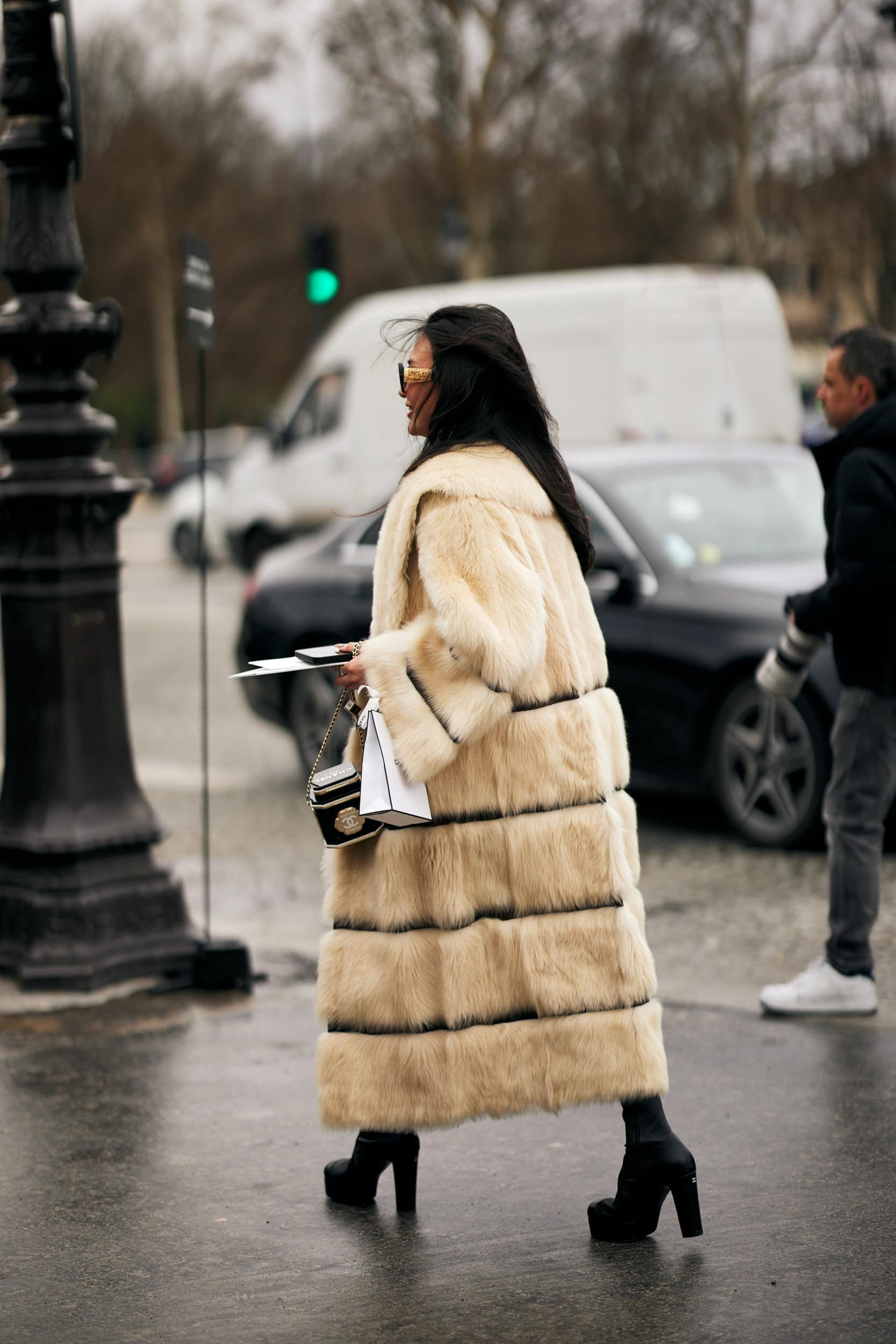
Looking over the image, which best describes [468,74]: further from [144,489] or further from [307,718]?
[144,489]

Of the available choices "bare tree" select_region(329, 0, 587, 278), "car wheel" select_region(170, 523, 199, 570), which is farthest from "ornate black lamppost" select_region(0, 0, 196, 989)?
"bare tree" select_region(329, 0, 587, 278)

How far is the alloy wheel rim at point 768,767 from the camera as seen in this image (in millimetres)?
7309

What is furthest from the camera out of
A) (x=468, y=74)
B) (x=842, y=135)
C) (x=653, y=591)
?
(x=468, y=74)

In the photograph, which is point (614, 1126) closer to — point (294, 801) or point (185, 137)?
point (294, 801)

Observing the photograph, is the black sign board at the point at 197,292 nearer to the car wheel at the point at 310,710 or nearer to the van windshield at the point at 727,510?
the van windshield at the point at 727,510

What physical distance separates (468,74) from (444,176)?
2673 mm

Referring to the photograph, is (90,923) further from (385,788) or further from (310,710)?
(310,710)

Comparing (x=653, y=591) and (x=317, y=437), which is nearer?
(x=653, y=591)

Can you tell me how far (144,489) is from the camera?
624 centimetres

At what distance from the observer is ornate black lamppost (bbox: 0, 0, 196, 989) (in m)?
5.77

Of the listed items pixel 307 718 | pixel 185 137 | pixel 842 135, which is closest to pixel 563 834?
pixel 307 718

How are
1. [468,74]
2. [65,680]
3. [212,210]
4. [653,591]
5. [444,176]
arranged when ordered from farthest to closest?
[212,210], [444,176], [468,74], [653,591], [65,680]

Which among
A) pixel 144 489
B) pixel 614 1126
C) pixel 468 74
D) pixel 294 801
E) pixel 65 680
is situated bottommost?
pixel 294 801

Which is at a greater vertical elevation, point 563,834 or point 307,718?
point 563,834
